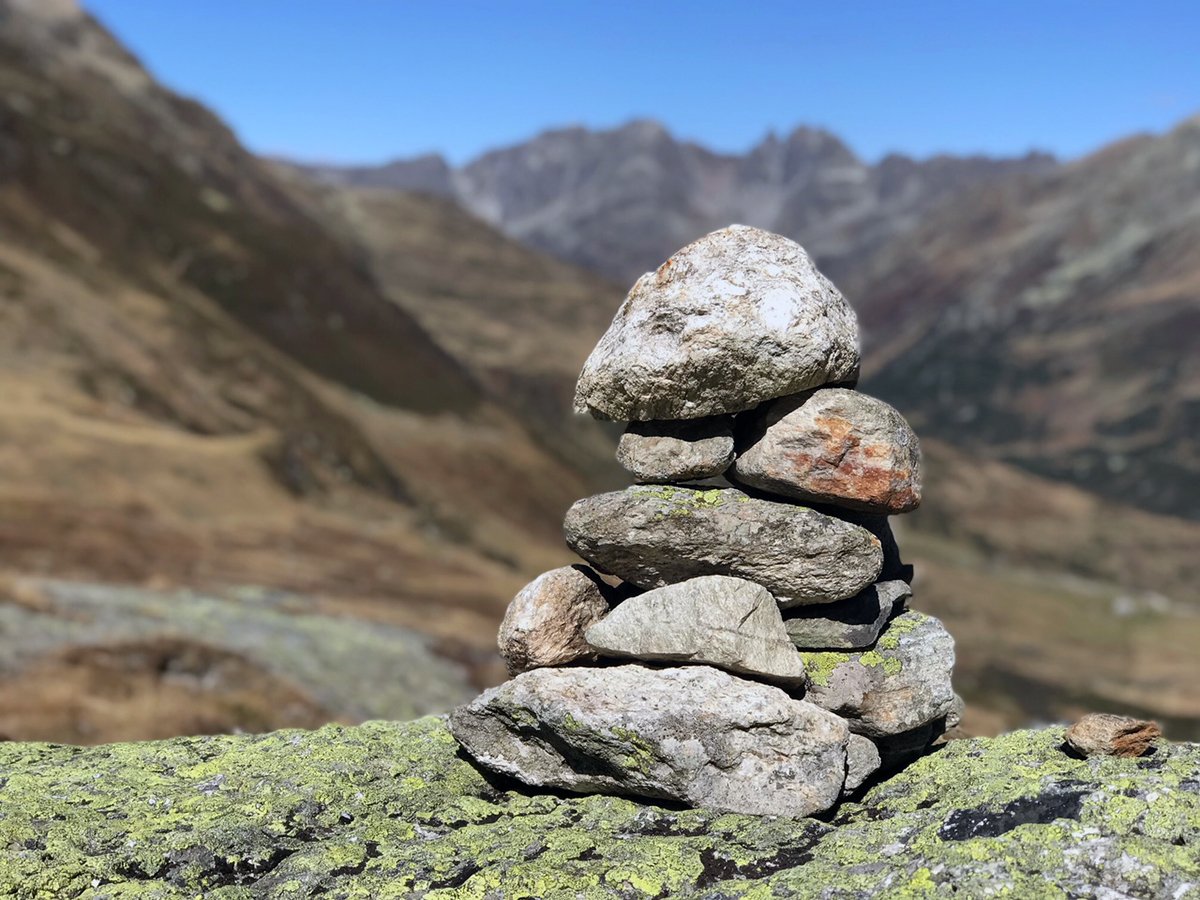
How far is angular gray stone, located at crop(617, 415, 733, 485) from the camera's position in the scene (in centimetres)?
1166

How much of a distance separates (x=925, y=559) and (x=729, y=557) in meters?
167

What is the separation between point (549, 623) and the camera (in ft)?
39.0

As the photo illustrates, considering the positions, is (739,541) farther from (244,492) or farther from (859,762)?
(244,492)

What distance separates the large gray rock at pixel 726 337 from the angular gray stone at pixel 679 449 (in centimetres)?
36

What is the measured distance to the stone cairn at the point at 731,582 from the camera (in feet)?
33.7

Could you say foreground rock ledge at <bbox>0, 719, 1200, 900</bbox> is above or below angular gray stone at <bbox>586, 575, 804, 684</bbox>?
below

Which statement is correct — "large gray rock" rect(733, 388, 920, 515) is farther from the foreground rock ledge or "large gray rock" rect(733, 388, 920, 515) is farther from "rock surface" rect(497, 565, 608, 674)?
the foreground rock ledge

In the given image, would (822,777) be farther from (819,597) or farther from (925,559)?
(925,559)

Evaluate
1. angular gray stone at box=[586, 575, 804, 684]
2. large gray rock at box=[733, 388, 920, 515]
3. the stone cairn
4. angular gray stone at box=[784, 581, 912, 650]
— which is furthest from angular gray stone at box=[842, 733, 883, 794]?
large gray rock at box=[733, 388, 920, 515]

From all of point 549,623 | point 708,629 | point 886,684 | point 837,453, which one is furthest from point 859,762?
point 549,623

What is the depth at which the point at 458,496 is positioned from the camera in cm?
11138

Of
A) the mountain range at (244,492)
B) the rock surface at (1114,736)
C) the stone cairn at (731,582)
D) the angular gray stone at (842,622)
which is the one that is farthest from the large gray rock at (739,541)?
the mountain range at (244,492)

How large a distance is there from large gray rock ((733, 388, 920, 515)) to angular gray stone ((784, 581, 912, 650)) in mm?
1297

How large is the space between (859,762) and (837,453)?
11.4 ft
